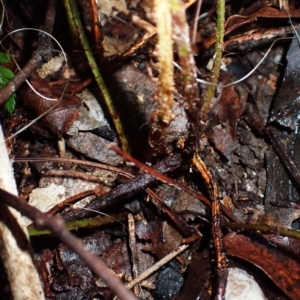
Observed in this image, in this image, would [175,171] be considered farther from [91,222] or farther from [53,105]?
[53,105]

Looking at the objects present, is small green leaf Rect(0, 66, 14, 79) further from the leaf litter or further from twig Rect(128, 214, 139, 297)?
twig Rect(128, 214, 139, 297)

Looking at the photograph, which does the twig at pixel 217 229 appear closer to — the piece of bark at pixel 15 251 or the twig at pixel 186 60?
the twig at pixel 186 60

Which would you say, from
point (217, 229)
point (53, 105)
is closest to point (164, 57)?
point (217, 229)

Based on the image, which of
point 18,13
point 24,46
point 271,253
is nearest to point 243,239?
point 271,253

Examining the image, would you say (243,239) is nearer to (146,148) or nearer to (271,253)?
(271,253)

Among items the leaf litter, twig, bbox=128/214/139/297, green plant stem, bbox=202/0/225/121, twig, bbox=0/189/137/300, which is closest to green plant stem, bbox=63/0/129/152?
the leaf litter

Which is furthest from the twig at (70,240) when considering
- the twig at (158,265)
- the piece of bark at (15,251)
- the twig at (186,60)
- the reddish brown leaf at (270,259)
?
the reddish brown leaf at (270,259)
